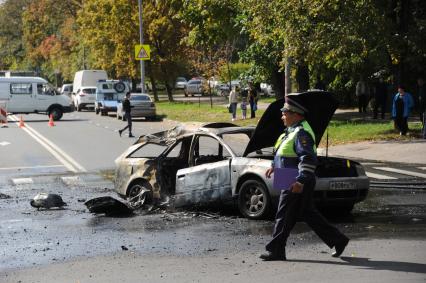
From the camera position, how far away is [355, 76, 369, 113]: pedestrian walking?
3244cm

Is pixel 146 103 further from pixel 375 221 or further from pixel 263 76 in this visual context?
pixel 375 221

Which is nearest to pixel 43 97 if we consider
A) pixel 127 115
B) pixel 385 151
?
pixel 127 115

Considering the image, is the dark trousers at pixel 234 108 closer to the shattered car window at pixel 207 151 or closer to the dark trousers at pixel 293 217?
the shattered car window at pixel 207 151

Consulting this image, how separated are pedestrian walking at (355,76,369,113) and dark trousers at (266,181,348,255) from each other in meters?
25.0

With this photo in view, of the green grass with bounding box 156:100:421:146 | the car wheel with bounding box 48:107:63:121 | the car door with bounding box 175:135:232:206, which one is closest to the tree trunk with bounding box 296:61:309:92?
the green grass with bounding box 156:100:421:146

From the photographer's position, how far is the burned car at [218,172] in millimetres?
10547

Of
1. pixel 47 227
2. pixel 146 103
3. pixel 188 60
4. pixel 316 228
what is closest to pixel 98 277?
pixel 316 228

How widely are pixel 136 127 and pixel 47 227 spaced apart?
930 inches

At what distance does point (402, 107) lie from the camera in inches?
886

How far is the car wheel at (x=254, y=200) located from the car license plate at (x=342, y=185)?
88cm

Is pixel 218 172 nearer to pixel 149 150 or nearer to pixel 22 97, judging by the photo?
pixel 149 150

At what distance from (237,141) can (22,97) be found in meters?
30.6

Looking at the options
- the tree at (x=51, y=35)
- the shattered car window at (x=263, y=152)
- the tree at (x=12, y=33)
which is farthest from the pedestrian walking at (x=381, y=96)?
the tree at (x=12, y=33)

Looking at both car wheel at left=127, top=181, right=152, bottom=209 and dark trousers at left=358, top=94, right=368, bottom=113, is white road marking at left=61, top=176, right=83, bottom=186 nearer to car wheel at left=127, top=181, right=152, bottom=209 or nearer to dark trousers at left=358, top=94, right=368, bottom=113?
car wheel at left=127, top=181, right=152, bottom=209
